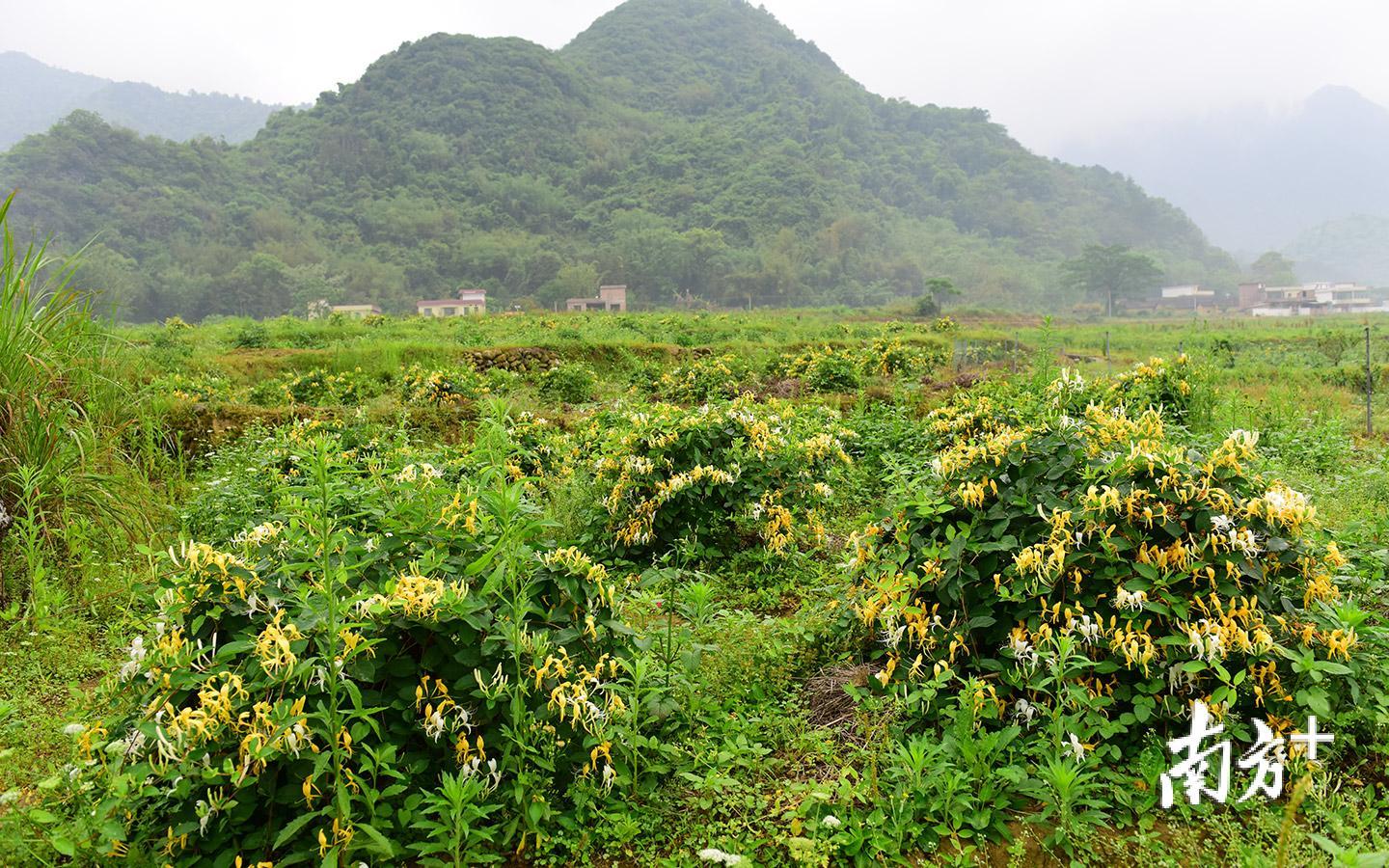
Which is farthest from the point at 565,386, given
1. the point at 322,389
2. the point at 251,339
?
the point at 251,339

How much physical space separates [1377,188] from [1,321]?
9832 inches

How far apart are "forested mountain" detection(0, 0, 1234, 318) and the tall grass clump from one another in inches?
1435

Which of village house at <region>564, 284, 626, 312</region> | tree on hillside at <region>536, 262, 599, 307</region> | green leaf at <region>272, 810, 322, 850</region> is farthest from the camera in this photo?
tree on hillside at <region>536, 262, 599, 307</region>

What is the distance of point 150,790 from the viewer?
1.48 metres

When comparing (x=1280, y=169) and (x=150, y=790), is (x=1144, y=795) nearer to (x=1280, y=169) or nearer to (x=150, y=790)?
(x=150, y=790)

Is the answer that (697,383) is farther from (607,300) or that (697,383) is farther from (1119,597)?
(607,300)

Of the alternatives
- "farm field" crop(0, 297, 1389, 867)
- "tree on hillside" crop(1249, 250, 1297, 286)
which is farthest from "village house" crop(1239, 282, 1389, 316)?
"farm field" crop(0, 297, 1389, 867)

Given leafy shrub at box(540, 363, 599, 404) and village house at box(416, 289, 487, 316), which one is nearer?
leafy shrub at box(540, 363, 599, 404)

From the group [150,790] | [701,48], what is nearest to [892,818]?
[150,790]

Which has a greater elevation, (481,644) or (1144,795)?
(481,644)

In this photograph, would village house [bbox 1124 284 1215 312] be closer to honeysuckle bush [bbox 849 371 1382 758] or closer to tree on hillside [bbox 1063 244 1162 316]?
tree on hillside [bbox 1063 244 1162 316]

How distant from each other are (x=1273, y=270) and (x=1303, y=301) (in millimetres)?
27498

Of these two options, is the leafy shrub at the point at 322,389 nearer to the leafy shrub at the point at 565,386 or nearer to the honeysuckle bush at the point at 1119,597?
the leafy shrub at the point at 565,386

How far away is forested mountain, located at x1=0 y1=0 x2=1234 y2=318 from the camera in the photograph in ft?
163
